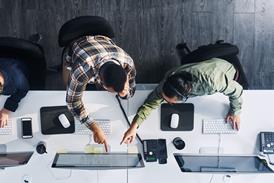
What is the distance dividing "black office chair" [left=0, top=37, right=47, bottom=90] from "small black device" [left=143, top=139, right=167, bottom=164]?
0.92 metres

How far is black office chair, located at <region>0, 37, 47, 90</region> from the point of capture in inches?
96.2

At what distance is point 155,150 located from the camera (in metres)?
2.64

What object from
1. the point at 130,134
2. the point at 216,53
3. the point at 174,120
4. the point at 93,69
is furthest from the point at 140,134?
the point at 216,53

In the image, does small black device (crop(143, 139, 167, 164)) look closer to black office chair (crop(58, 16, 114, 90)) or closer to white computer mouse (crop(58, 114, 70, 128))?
white computer mouse (crop(58, 114, 70, 128))

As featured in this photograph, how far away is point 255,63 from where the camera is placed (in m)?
3.41

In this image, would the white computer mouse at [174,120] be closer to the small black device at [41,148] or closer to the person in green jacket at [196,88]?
the person in green jacket at [196,88]

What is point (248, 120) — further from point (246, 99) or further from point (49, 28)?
point (49, 28)

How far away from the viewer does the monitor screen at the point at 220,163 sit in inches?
103

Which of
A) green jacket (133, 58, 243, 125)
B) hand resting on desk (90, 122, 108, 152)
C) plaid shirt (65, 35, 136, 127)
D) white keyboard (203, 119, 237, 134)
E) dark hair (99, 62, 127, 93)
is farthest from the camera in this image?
white keyboard (203, 119, 237, 134)

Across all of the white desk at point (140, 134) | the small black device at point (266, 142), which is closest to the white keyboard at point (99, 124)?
the white desk at point (140, 134)

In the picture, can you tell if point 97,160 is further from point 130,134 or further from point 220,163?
point 220,163

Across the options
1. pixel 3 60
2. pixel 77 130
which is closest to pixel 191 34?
pixel 77 130

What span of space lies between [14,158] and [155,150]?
3.32 feet

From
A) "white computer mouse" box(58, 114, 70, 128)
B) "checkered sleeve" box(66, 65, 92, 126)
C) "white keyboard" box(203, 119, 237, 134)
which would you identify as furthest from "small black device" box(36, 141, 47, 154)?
"white keyboard" box(203, 119, 237, 134)
